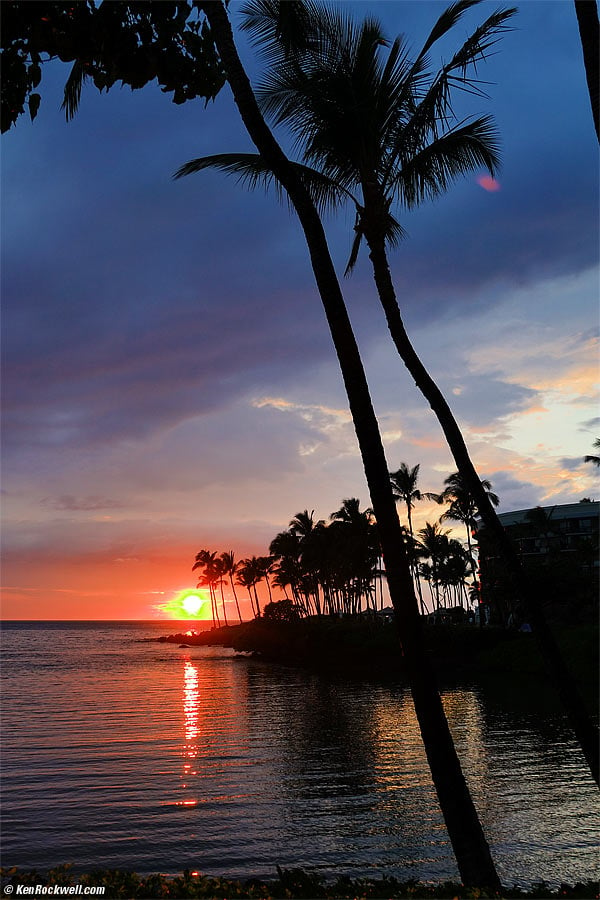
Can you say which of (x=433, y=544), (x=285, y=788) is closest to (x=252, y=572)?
(x=433, y=544)

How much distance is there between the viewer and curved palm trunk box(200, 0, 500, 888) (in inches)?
284

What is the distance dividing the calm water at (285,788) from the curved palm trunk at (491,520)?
14.7 feet

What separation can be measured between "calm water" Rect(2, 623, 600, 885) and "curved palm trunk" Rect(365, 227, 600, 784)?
4.47 metres

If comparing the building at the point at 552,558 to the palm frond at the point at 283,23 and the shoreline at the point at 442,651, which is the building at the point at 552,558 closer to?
the shoreline at the point at 442,651

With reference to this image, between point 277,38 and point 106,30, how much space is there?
17.3 ft

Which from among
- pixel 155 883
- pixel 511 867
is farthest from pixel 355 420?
pixel 511 867

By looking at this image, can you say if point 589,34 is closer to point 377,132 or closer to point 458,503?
point 377,132

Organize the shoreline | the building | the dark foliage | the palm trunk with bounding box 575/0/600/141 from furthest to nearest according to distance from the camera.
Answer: the building < the shoreline < the palm trunk with bounding box 575/0/600/141 < the dark foliage

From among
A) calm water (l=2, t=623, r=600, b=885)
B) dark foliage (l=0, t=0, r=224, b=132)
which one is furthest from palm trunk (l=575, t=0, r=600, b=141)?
calm water (l=2, t=623, r=600, b=885)

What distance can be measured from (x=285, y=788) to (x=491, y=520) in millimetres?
12736

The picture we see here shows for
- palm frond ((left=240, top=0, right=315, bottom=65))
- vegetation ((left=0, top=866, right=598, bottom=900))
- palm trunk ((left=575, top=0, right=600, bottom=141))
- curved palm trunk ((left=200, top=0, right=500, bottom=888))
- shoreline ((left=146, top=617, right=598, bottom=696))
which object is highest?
palm frond ((left=240, top=0, right=315, bottom=65))

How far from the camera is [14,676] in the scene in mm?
60812

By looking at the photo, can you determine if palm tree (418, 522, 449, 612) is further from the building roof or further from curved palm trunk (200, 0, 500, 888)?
curved palm trunk (200, 0, 500, 888)

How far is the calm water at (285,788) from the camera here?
511 inches
